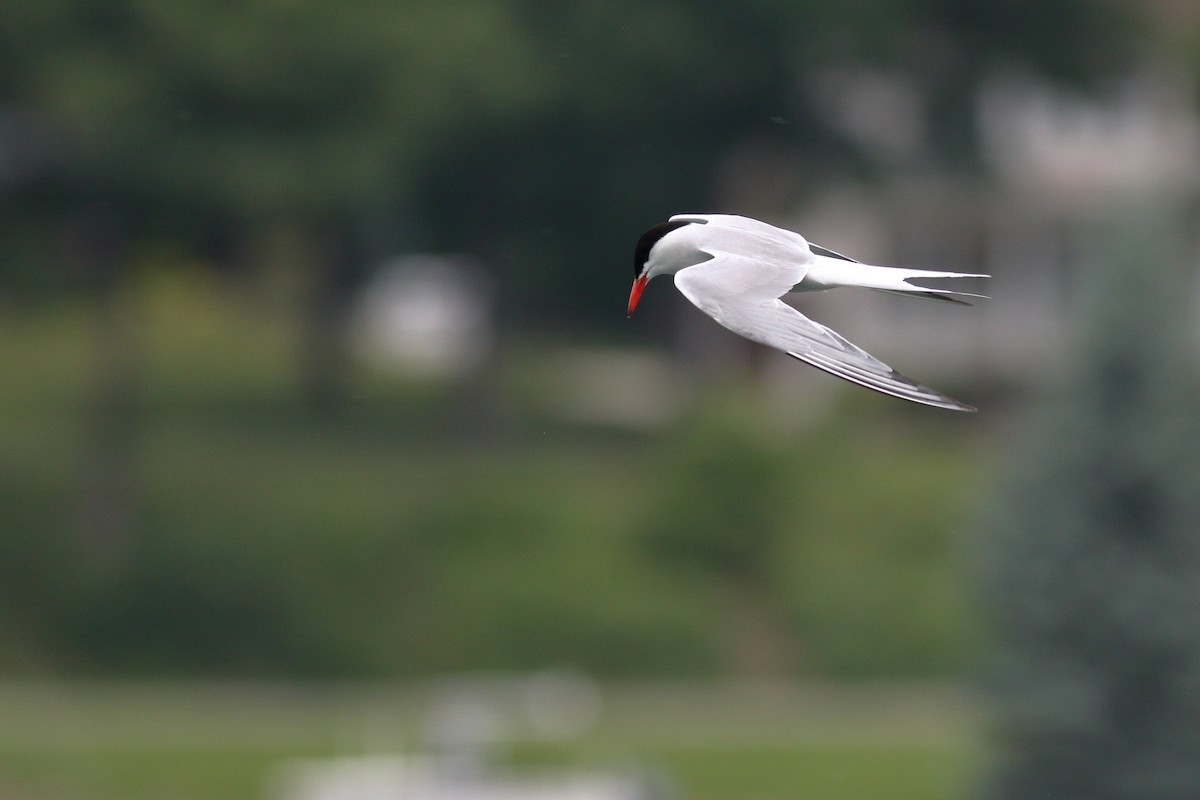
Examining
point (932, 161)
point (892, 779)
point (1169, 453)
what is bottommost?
point (892, 779)

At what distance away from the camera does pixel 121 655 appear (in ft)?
75.7

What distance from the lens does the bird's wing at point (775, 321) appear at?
133 inches

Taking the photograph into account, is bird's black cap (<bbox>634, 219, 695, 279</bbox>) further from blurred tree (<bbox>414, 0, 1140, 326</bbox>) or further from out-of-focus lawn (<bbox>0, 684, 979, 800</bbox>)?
blurred tree (<bbox>414, 0, 1140, 326</bbox>)

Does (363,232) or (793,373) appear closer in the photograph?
(363,232)

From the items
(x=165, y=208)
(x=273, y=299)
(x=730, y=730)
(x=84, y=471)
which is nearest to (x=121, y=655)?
(x=84, y=471)

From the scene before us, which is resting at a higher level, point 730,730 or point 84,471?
point 84,471

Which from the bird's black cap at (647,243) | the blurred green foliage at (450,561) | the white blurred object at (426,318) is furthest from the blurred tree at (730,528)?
the bird's black cap at (647,243)

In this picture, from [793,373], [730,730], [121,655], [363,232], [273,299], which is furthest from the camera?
[273,299]

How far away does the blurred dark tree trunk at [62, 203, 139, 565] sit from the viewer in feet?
79.4

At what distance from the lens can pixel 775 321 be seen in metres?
3.84

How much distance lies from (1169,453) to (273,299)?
2809 centimetres

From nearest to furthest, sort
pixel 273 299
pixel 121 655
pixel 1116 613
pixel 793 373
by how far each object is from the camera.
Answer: pixel 1116 613 < pixel 121 655 < pixel 793 373 < pixel 273 299

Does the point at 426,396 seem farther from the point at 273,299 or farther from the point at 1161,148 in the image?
the point at 1161,148

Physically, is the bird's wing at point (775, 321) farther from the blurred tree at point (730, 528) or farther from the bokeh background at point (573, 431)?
the blurred tree at point (730, 528)
